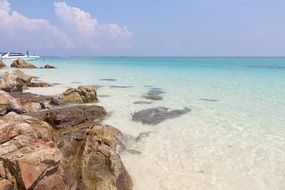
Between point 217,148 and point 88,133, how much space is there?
410 centimetres

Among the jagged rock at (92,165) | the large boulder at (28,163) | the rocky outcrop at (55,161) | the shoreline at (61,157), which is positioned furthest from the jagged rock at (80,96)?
the large boulder at (28,163)

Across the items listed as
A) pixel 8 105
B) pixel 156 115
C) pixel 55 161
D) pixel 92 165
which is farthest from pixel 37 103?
pixel 55 161

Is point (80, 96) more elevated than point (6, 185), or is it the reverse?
point (6, 185)

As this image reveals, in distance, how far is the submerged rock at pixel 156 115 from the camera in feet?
44.5

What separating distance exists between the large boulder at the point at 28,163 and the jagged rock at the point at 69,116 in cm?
440

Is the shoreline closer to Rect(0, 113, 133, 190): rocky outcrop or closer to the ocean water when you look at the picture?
Rect(0, 113, 133, 190): rocky outcrop

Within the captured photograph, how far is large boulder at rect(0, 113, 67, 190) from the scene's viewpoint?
594 centimetres

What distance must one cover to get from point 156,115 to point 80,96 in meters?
4.70

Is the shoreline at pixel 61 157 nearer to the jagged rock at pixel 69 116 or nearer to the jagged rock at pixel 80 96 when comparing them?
the jagged rock at pixel 69 116

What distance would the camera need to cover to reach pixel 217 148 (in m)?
10.3

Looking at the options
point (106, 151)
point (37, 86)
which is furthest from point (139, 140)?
point (37, 86)

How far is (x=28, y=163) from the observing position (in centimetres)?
597

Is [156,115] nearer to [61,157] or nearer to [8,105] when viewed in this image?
[8,105]

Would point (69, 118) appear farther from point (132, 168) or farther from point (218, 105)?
point (218, 105)
